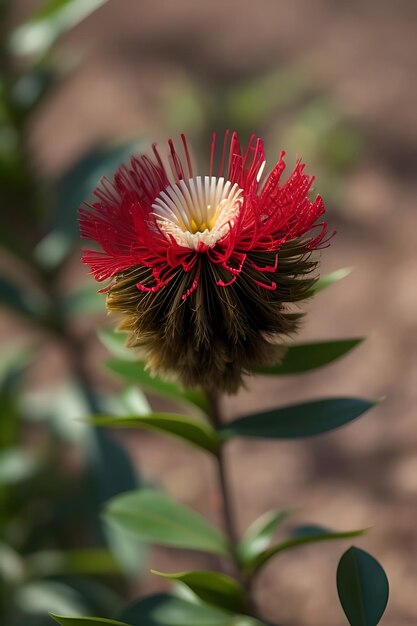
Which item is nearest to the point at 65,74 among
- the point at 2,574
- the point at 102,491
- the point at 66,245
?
the point at 66,245

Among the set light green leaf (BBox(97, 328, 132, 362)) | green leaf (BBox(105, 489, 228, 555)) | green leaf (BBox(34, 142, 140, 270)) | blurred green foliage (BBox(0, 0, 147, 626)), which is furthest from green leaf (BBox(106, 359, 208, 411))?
green leaf (BBox(34, 142, 140, 270))

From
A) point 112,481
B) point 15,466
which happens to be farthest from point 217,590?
point 15,466

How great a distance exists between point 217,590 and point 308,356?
0.74 ft

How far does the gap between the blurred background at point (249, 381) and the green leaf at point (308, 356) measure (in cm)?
7

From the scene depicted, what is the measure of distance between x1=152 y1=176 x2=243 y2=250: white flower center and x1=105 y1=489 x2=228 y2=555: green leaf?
1.01 feet

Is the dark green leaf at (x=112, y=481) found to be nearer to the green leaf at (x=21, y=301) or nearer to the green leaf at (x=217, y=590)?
the green leaf at (x=21, y=301)

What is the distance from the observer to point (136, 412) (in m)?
0.81

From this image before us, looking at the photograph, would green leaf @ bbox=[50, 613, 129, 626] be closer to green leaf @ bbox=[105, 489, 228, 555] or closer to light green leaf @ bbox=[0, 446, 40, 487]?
green leaf @ bbox=[105, 489, 228, 555]

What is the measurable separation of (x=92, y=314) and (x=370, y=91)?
1053 millimetres

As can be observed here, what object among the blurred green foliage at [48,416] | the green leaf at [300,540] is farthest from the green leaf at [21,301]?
the green leaf at [300,540]

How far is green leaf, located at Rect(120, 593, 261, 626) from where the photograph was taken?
78 cm

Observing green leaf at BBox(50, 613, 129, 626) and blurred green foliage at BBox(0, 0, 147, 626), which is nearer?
green leaf at BBox(50, 613, 129, 626)

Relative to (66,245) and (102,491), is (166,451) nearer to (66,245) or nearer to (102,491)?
(102,491)

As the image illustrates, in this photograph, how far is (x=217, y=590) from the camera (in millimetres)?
756
